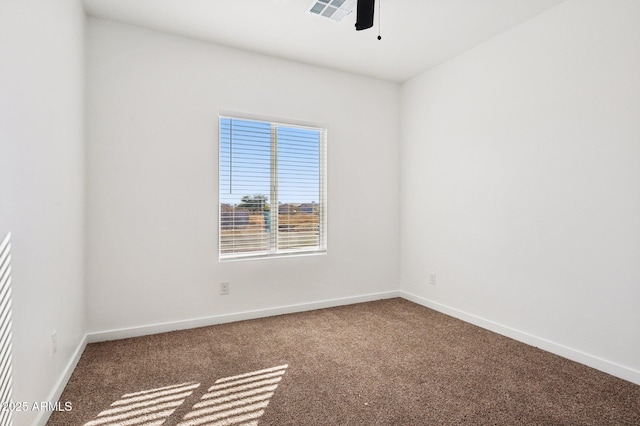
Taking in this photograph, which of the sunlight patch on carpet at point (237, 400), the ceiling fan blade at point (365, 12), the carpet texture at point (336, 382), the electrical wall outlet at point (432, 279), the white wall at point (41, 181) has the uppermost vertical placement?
the ceiling fan blade at point (365, 12)

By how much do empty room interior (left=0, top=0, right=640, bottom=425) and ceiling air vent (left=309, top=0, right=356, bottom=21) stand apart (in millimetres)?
21

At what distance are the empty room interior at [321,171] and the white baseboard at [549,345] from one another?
0.06ft

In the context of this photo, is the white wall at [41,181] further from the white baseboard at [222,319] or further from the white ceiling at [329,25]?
the white ceiling at [329,25]

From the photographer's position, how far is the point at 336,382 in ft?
7.34

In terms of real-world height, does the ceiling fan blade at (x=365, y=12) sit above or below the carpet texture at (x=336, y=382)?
above

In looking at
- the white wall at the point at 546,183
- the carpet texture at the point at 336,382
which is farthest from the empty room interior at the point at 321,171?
the carpet texture at the point at 336,382

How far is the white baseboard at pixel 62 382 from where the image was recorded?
175 cm

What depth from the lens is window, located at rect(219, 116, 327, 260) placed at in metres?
3.46

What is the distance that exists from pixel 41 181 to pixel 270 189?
83.4 inches

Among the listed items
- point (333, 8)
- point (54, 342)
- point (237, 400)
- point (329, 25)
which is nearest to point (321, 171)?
point (329, 25)

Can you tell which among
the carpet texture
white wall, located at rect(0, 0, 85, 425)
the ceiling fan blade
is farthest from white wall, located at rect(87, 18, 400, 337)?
the ceiling fan blade

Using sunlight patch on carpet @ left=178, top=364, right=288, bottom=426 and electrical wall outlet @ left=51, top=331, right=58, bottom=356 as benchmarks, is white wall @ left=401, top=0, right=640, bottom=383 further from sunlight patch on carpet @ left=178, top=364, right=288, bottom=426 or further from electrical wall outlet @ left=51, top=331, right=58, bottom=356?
electrical wall outlet @ left=51, top=331, right=58, bottom=356

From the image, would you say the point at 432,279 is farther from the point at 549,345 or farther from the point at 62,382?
the point at 62,382

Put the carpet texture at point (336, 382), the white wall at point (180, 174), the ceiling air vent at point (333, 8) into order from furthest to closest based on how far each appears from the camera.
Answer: the white wall at point (180, 174), the ceiling air vent at point (333, 8), the carpet texture at point (336, 382)
